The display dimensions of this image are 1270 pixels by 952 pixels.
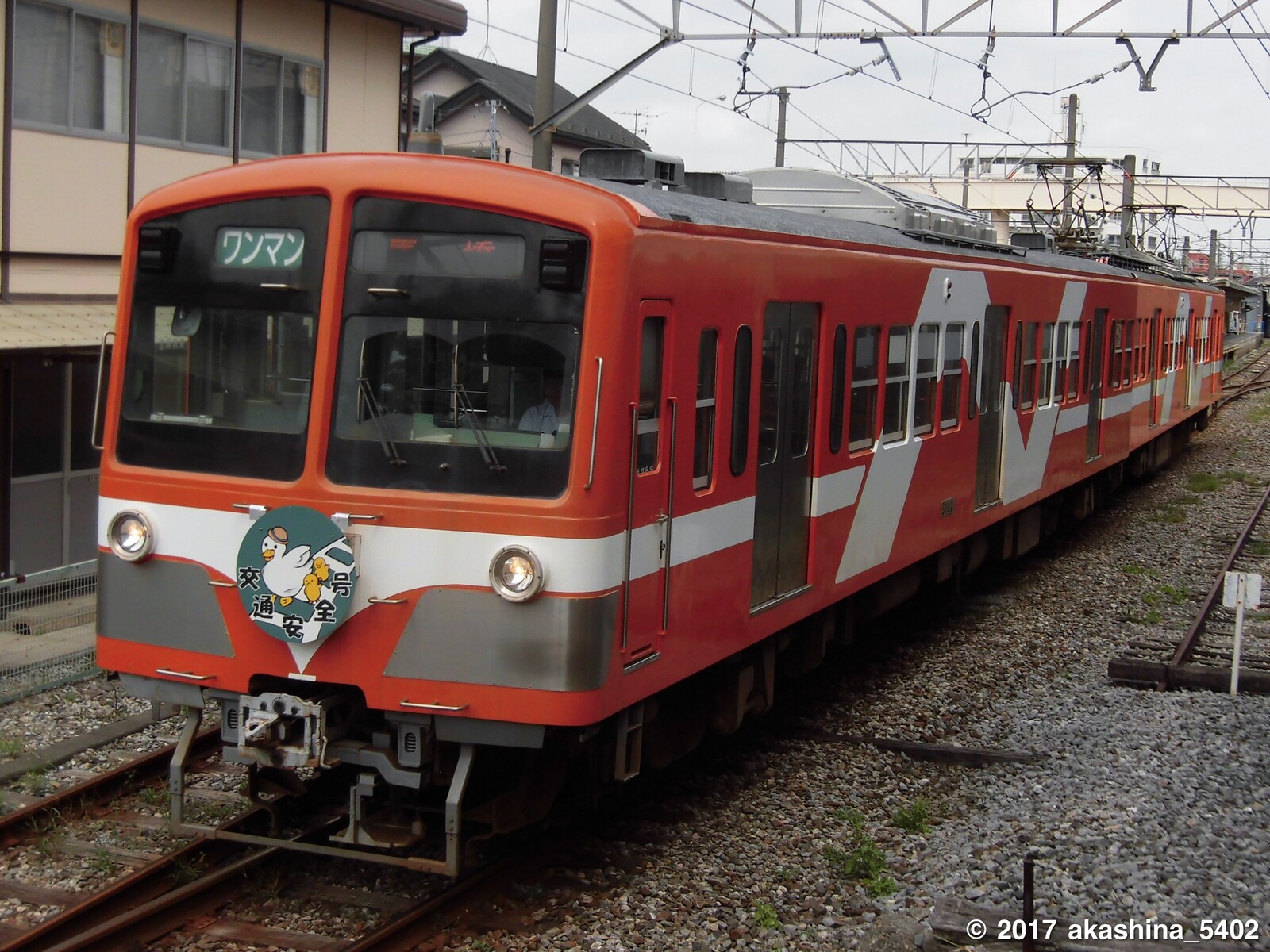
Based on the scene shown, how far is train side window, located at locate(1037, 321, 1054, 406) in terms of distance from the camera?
1231 centimetres

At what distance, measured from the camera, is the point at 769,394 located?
676 centimetres

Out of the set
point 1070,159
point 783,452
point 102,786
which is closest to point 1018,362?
point 783,452

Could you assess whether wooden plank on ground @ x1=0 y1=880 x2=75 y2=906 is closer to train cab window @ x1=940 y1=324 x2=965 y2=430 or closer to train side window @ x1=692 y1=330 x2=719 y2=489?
train side window @ x1=692 y1=330 x2=719 y2=489

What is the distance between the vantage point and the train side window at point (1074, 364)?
13.5m

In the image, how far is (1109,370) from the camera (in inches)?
610

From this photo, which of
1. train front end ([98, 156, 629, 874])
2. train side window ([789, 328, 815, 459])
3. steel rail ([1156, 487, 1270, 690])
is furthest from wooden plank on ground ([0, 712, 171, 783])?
steel rail ([1156, 487, 1270, 690])

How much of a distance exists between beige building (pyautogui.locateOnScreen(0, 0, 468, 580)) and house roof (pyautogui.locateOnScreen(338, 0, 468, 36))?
4 centimetres

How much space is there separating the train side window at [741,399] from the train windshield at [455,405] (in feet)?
4.44

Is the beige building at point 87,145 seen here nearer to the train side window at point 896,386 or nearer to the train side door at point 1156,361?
the train side window at point 896,386

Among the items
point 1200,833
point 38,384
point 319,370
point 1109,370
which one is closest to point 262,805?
point 319,370

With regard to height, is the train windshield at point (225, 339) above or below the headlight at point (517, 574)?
above

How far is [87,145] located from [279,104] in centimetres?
250

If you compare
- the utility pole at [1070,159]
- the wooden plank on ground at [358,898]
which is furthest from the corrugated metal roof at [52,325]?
the utility pole at [1070,159]

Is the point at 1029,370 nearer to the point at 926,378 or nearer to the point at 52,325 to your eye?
the point at 926,378
